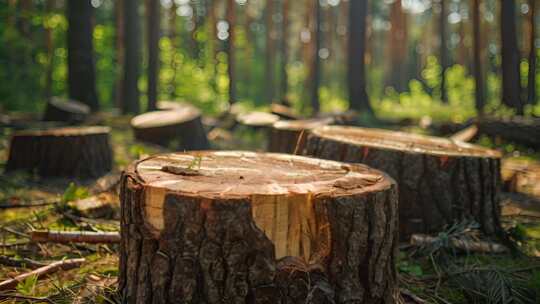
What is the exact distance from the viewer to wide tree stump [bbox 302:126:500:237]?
11.0 feet

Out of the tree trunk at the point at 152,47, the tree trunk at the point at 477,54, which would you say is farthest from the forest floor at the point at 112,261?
the tree trunk at the point at 477,54

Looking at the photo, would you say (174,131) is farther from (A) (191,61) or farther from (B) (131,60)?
(A) (191,61)

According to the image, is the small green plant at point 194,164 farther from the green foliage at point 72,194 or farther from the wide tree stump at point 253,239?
the green foliage at point 72,194

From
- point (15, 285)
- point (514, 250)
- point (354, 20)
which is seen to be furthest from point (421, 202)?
point (354, 20)

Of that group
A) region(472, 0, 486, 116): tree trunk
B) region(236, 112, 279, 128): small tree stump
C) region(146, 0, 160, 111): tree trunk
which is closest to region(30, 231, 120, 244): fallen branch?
region(236, 112, 279, 128): small tree stump

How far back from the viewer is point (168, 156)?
259 centimetres

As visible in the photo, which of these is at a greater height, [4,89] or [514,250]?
[4,89]

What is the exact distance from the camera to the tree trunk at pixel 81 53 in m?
10.9

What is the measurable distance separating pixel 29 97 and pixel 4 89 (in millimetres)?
1024

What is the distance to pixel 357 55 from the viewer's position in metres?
13.9

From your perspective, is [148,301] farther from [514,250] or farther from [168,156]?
[514,250]

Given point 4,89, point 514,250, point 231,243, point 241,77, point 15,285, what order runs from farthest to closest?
point 241,77 → point 4,89 → point 514,250 → point 15,285 → point 231,243

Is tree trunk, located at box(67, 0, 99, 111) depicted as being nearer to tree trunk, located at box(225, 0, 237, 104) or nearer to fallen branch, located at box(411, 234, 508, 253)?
tree trunk, located at box(225, 0, 237, 104)

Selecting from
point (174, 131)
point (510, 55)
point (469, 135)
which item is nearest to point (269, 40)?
point (510, 55)
